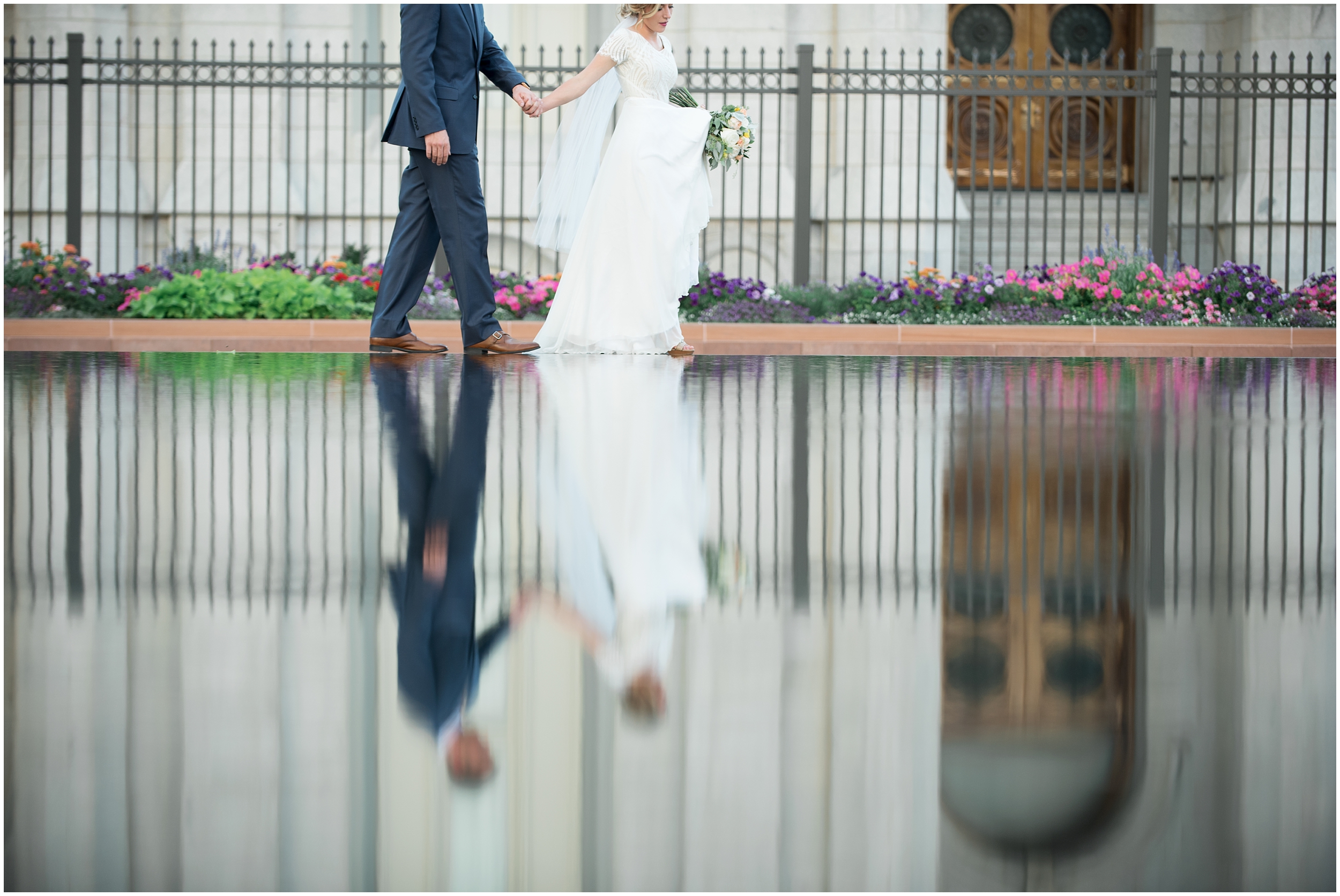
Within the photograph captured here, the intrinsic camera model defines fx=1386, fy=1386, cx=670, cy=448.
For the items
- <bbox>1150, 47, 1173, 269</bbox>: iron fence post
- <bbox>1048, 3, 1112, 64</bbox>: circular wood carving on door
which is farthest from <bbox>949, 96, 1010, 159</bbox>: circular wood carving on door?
<bbox>1150, 47, 1173, 269</bbox>: iron fence post

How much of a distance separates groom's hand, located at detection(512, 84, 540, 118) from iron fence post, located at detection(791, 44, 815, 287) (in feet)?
18.7

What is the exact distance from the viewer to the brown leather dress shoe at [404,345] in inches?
249

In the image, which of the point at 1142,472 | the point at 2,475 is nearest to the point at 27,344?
the point at 2,475

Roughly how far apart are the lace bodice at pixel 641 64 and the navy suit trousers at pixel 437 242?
0.89m

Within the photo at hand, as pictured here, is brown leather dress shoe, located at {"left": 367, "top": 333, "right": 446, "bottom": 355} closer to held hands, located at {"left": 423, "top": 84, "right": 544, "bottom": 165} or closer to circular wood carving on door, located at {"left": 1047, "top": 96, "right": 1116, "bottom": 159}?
held hands, located at {"left": 423, "top": 84, "right": 544, "bottom": 165}

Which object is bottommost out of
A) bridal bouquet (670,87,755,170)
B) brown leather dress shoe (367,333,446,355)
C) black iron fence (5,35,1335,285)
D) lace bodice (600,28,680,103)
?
brown leather dress shoe (367,333,446,355)

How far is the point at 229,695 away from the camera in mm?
1026

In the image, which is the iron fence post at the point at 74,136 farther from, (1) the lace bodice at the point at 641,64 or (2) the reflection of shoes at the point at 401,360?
(1) the lace bodice at the point at 641,64

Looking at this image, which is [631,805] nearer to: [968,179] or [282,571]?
[282,571]

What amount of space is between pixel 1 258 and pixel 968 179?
9.93 meters

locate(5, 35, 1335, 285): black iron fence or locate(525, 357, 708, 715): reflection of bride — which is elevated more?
locate(5, 35, 1335, 285): black iron fence

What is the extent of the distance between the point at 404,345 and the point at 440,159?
36.0 inches

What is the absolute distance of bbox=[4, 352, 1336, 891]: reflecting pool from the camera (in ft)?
2.69

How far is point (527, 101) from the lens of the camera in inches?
239
